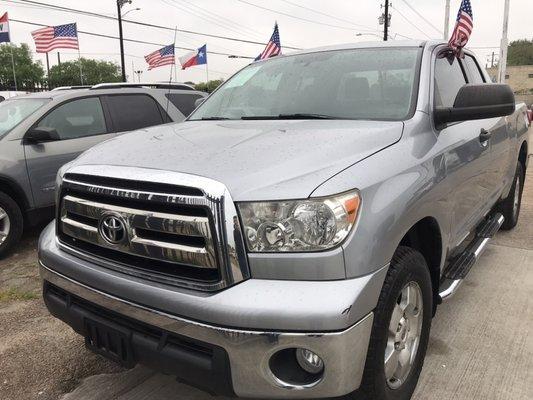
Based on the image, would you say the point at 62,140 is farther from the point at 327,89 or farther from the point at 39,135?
the point at 327,89

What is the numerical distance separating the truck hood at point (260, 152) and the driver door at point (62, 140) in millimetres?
2887

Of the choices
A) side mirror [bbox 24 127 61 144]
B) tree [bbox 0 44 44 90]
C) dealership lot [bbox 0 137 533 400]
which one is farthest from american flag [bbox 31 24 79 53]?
tree [bbox 0 44 44 90]

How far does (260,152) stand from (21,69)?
9598 centimetres

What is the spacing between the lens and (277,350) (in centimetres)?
186

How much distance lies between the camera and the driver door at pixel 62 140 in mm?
5312

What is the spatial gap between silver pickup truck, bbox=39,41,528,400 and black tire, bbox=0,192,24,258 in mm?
2690

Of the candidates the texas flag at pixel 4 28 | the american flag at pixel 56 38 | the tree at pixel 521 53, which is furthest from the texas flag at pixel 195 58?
the tree at pixel 521 53

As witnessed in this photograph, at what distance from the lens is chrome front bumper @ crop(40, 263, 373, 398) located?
1830 millimetres

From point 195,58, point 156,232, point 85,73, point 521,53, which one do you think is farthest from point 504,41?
point 521,53

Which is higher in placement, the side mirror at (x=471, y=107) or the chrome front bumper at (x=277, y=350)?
the side mirror at (x=471, y=107)

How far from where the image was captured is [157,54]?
20062 millimetres

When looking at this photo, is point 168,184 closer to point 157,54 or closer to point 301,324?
point 301,324

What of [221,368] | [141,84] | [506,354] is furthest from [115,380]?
[141,84]

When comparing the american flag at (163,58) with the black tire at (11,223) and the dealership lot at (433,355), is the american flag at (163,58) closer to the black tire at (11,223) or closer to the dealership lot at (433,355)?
the black tire at (11,223)
